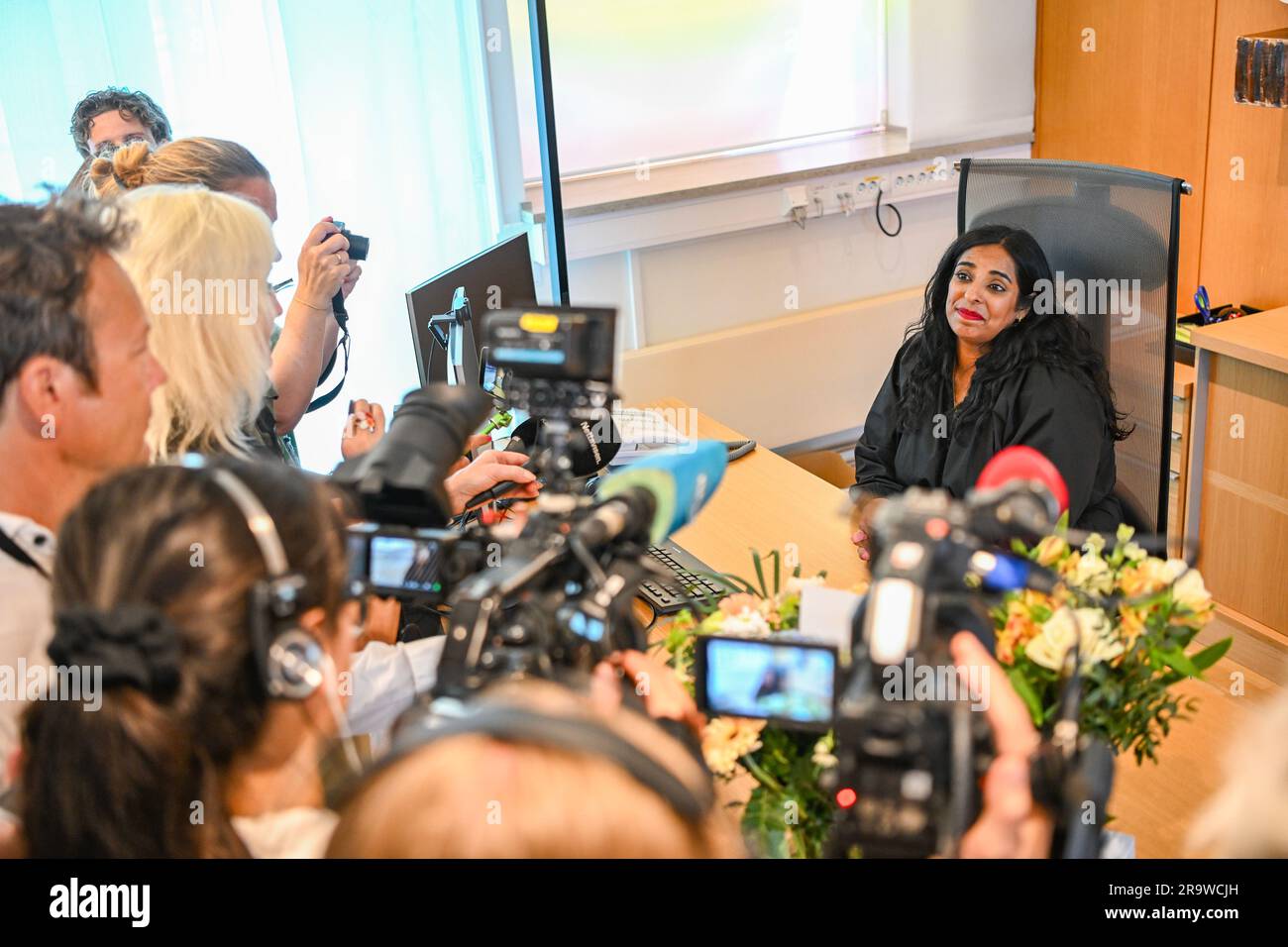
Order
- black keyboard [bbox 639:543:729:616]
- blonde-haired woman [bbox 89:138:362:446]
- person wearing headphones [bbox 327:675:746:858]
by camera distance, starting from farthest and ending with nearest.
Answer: blonde-haired woman [bbox 89:138:362:446] → black keyboard [bbox 639:543:729:616] → person wearing headphones [bbox 327:675:746:858]

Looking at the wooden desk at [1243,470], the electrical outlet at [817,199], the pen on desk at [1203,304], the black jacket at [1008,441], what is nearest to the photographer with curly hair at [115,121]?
the black jacket at [1008,441]

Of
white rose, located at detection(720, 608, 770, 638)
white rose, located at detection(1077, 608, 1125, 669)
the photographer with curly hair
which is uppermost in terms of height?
the photographer with curly hair

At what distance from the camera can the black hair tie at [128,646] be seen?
0.78 m

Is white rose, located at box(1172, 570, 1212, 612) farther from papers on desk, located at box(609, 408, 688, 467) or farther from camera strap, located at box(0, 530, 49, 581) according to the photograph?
papers on desk, located at box(609, 408, 688, 467)

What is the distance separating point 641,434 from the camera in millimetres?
2504

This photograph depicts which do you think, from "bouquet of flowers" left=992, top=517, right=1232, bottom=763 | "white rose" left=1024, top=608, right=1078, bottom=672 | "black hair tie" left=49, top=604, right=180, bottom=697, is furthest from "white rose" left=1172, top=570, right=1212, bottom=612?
"black hair tie" left=49, top=604, right=180, bottom=697

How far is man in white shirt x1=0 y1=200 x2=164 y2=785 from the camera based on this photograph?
114 centimetres

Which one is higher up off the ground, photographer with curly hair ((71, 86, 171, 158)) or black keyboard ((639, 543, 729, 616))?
photographer with curly hair ((71, 86, 171, 158))

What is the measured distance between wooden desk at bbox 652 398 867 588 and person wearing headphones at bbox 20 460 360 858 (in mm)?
1246

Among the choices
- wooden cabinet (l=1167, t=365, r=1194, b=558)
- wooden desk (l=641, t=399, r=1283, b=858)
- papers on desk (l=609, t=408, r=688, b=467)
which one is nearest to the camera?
wooden desk (l=641, t=399, r=1283, b=858)

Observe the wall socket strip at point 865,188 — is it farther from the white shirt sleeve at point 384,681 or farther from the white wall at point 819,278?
the white shirt sleeve at point 384,681

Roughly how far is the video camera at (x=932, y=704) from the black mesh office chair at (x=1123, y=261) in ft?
4.84

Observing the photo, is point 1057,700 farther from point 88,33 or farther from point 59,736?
point 88,33

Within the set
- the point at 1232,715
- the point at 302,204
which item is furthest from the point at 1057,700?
the point at 302,204
